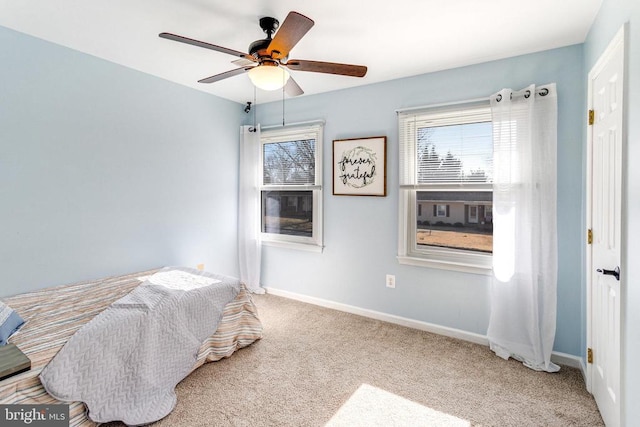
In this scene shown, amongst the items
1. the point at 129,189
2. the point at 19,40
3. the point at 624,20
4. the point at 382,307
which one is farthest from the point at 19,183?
the point at 624,20

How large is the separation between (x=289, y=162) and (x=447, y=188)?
6.31 ft

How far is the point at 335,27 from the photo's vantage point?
2.21 metres

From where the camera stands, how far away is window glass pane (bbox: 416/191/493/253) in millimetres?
→ 2820

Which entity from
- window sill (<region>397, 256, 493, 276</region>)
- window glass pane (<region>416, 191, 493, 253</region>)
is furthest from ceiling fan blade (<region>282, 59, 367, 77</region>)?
window sill (<region>397, 256, 493, 276</region>)

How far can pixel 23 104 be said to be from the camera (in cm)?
236

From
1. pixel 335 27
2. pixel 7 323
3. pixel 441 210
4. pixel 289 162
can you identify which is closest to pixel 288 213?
pixel 289 162

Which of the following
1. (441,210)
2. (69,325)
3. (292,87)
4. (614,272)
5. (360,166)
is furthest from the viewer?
(360,166)

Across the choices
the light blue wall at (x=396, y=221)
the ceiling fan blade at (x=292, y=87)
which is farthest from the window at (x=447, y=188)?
the ceiling fan blade at (x=292, y=87)

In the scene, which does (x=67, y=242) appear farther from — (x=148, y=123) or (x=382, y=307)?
(x=382, y=307)

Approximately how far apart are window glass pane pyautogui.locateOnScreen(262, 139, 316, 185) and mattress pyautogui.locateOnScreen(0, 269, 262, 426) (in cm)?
166

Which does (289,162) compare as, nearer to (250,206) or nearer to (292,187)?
(292,187)

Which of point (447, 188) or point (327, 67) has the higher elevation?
point (327, 67)

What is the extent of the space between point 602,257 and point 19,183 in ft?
13.0

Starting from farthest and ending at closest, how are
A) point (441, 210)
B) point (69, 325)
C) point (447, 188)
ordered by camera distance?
point (441, 210)
point (447, 188)
point (69, 325)
